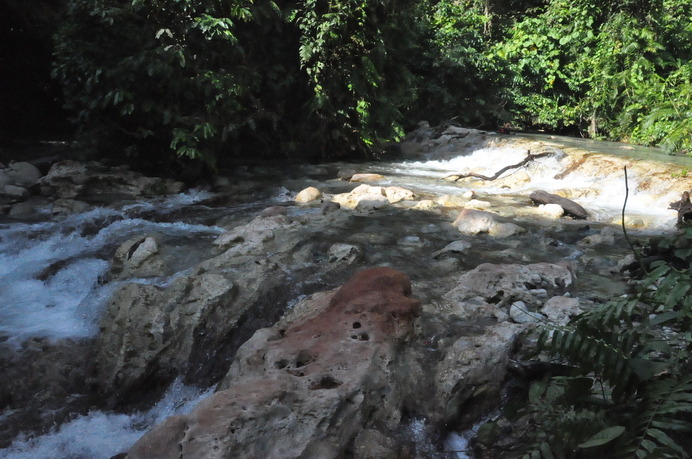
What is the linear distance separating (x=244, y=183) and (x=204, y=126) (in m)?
1.27

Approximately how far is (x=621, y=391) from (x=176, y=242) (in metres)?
4.52

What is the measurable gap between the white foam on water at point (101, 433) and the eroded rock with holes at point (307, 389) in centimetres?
66

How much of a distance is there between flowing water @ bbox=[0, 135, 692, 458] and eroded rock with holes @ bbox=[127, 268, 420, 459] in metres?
0.40

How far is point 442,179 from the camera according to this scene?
9656 mm

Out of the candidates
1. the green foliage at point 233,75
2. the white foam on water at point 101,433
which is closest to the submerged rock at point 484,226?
the white foam on water at point 101,433

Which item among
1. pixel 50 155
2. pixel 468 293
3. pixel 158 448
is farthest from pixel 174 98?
pixel 158 448

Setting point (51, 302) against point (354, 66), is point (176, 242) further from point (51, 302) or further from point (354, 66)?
point (354, 66)

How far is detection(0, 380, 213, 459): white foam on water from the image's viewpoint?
10.3ft

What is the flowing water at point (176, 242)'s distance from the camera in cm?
342

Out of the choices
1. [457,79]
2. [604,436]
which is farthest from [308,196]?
[457,79]

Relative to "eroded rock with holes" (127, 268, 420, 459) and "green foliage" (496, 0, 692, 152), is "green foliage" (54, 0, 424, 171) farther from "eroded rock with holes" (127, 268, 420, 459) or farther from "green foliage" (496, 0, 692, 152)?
"green foliage" (496, 0, 692, 152)

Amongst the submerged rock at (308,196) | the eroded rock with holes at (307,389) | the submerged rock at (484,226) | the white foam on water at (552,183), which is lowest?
the white foam on water at (552,183)

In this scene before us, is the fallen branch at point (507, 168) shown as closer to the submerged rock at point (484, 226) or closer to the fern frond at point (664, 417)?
the submerged rock at point (484, 226)

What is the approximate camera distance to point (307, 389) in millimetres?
2570
